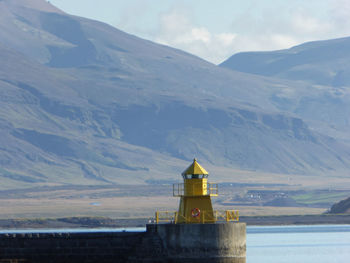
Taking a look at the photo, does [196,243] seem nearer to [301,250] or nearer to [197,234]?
[197,234]

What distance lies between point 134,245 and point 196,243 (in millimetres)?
2996

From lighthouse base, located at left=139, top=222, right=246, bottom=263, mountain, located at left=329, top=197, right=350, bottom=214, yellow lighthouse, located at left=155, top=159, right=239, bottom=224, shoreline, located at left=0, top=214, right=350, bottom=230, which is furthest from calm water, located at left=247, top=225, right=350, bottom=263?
mountain, located at left=329, top=197, right=350, bottom=214

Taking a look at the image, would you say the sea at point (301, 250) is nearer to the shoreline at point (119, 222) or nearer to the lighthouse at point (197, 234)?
the lighthouse at point (197, 234)

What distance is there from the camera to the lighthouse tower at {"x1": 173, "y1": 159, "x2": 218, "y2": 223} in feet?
148

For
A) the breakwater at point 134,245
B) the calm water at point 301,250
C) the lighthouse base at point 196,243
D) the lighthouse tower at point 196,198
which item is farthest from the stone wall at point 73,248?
the calm water at point 301,250

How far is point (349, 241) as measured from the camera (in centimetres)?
10931

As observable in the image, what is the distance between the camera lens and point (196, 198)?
45.5 metres

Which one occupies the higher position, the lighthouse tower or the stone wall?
the lighthouse tower

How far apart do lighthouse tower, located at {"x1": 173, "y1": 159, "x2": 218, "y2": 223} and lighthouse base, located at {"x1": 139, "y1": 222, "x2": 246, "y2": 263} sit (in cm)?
116

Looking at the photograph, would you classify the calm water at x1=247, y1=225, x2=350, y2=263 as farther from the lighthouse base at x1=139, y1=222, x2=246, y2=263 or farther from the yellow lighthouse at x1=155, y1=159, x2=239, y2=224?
the lighthouse base at x1=139, y1=222, x2=246, y2=263

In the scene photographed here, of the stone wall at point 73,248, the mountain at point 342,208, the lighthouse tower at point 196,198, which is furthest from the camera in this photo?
the mountain at point 342,208

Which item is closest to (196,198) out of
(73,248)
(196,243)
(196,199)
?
(196,199)

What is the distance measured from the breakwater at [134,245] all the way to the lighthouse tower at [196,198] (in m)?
1.23

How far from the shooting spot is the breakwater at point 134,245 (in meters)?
44.0
